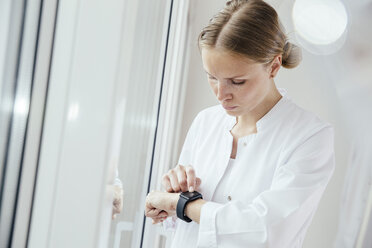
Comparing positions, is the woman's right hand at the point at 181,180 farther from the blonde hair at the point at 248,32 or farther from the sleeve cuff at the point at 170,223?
the blonde hair at the point at 248,32

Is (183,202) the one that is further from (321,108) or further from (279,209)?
(321,108)

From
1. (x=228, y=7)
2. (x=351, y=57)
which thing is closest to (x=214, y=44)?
(x=228, y=7)

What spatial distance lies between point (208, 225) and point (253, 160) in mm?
212

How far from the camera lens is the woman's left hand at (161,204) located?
828 millimetres

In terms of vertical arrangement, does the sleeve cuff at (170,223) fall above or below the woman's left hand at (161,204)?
below

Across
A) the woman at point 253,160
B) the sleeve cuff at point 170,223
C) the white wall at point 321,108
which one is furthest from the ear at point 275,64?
the white wall at point 321,108

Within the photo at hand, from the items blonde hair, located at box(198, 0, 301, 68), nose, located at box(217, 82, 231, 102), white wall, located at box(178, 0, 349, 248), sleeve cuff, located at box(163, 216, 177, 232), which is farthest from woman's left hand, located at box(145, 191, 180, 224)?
white wall, located at box(178, 0, 349, 248)

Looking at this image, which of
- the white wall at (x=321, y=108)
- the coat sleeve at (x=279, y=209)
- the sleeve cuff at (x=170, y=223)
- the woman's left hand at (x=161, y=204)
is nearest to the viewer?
the coat sleeve at (x=279, y=209)

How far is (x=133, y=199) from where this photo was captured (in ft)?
3.11

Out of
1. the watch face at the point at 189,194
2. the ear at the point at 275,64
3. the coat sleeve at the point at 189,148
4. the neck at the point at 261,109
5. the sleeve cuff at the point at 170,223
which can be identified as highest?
the ear at the point at 275,64

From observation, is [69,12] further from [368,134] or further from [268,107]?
[368,134]

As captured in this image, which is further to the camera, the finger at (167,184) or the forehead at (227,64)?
the finger at (167,184)

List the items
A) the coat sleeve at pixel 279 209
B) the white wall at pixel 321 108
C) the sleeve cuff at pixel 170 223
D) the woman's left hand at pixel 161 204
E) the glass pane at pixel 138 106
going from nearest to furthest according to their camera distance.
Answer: the glass pane at pixel 138 106
the coat sleeve at pixel 279 209
the woman's left hand at pixel 161 204
the sleeve cuff at pixel 170 223
the white wall at pixel 321 108

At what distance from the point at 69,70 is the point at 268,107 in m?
0.59
